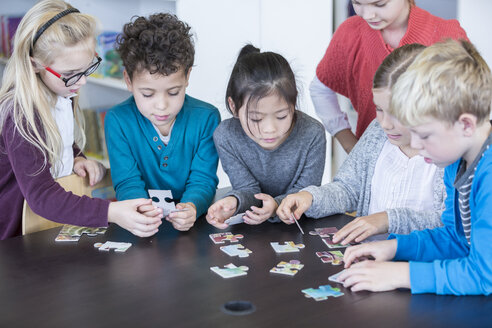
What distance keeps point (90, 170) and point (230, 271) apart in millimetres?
889

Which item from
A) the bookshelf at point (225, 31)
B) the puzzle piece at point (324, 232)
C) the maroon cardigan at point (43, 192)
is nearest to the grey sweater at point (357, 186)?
the puzzle piece at point (324, 232)

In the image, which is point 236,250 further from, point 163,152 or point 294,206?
point 163,152

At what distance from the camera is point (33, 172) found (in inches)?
73.9

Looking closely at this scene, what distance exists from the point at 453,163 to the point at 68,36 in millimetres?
1278

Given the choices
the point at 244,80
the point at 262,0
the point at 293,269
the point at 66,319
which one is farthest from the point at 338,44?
the point at 262,0

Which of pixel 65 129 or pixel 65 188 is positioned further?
pixel 65 129

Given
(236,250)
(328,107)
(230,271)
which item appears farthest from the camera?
(328,107)

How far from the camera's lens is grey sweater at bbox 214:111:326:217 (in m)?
2.16

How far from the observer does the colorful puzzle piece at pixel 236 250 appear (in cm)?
156

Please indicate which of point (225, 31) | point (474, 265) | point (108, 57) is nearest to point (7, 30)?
point (108, 57)

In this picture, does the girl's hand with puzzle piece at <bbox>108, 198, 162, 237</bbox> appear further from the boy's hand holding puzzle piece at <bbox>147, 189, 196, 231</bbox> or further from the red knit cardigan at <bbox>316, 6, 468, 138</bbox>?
the red knit cardigan at <bbox>316, 6, 468, 138</bbox>

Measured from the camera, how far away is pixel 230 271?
1.45 meters

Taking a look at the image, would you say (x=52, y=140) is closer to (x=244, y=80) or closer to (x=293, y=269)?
(x=244, y=80)

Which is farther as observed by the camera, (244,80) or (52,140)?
(244,80)
